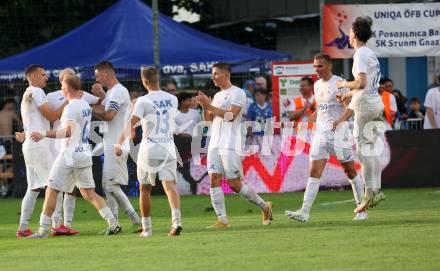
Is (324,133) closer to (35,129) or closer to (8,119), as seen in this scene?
(35,129)

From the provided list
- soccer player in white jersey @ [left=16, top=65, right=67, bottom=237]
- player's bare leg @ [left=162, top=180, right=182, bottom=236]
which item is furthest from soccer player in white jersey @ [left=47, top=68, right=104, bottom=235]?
player's bare leg @ [left=162, top=180, right=182, bottom=236]

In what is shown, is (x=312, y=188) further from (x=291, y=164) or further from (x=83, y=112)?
(x=291, y=164)

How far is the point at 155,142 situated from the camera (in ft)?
42.9

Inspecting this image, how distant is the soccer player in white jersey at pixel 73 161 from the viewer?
13.6 meters

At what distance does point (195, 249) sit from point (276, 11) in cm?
2139

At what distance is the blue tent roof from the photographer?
2342cm

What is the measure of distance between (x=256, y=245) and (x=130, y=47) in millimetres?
12713

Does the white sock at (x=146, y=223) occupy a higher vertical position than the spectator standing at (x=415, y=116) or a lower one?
lower

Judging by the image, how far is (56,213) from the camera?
14.5 m

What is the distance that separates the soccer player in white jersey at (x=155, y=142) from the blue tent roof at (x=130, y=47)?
10010 millimetres

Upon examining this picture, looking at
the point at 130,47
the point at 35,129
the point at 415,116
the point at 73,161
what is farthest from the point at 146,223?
the point at 415,116

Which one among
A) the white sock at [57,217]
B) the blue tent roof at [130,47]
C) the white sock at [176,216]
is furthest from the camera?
the blue tent roof at [130,47]

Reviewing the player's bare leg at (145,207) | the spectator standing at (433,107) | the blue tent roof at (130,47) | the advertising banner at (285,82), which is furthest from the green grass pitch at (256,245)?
the blue tent roof at (130,47)

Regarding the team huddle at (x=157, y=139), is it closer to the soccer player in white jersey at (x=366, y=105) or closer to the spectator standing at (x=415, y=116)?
the soccer player in white jersey at (x=366, y=105)
